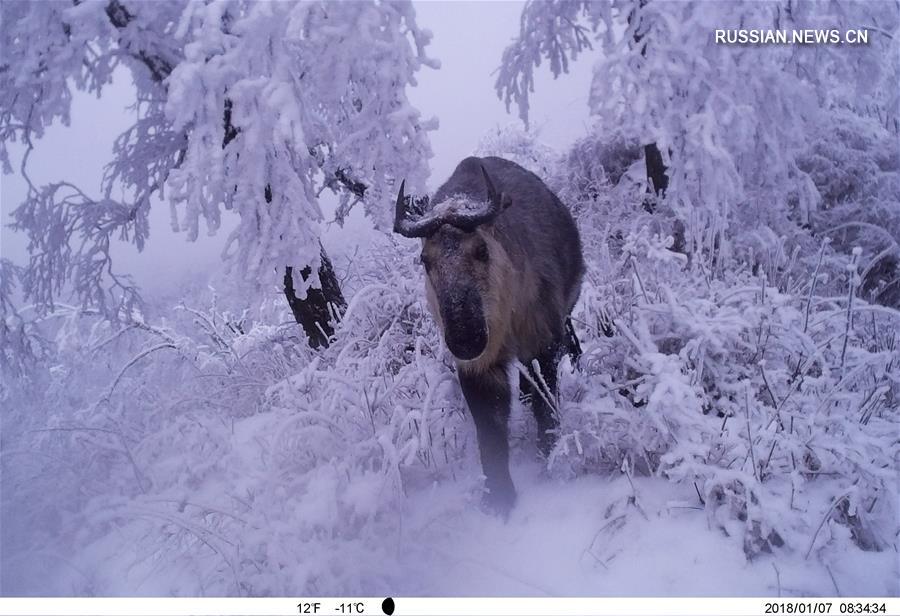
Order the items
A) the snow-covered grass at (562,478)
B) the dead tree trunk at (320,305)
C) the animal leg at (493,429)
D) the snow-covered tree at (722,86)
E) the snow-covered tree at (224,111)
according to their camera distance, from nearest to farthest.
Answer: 1. the snow-covered grass at (562,478)
2. the animal leg at (493,429)
3. the snow-covered tree at (224,111)
4. the snow-covered tree at (722,86)
5. the dead tree trunk at (320,305)

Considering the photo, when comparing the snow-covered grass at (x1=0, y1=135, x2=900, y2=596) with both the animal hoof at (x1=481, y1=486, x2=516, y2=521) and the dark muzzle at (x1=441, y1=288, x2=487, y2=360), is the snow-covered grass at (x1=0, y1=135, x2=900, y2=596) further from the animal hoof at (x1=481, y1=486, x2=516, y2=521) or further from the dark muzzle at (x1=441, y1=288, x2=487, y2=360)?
the dark muzzle at (x1=441, y1=288, x2=487, y2=360)

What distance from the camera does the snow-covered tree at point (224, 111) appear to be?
11.3ft

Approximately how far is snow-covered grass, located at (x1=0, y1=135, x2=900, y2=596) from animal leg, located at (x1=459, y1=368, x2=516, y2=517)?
14cm

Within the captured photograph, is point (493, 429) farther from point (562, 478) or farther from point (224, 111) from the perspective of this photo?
point (224, 111)

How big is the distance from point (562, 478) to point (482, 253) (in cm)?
130

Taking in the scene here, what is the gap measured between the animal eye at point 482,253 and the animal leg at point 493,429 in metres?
0.68

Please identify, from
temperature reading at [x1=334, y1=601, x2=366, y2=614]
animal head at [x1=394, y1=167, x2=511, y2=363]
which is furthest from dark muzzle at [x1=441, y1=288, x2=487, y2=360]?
temperature reading at [x1=334, y1=601, x2=366, y2=614]

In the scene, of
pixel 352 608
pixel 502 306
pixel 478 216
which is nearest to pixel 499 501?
pixel 352 608

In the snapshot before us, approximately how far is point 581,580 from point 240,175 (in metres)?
3.45

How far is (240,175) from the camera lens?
3902 millimetres

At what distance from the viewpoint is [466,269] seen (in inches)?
108

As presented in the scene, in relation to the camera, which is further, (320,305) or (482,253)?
(320,305)

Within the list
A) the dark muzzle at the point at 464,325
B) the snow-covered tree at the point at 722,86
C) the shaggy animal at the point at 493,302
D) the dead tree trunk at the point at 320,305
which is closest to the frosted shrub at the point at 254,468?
the dead tree trunk at the point at 320,305

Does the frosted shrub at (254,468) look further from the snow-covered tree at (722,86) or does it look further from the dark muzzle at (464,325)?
the snow-covered tree at (722,86)
